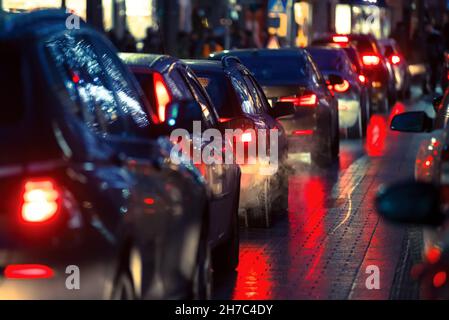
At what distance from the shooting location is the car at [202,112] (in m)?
10.4

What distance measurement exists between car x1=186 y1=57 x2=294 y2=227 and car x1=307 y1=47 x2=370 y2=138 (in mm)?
10588

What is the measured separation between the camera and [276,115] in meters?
15.5

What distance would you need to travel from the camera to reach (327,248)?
40.9 ft

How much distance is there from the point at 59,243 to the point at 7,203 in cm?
25

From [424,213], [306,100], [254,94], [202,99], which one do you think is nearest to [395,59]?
[306,100]

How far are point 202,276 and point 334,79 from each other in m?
16.6

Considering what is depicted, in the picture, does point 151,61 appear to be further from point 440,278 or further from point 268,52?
point 268,52

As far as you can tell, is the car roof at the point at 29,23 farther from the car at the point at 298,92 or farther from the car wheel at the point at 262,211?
the car at the point at 298,92

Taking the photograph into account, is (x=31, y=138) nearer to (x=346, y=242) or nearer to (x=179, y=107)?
(x=179, y=107)

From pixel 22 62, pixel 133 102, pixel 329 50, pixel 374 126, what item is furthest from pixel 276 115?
pixel 374 126

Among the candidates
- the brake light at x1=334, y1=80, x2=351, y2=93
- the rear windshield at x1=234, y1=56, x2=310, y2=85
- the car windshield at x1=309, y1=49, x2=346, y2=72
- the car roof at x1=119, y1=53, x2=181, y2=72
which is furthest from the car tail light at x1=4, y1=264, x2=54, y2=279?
the car windshield at x1=309, y1=49, x2=346, y2=72

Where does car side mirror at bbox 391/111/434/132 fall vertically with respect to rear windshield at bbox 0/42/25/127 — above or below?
below

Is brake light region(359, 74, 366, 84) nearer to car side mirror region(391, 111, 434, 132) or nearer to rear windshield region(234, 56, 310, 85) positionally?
rear windshield region(234, 56, 310, 85)

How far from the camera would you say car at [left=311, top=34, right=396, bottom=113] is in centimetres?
3491
